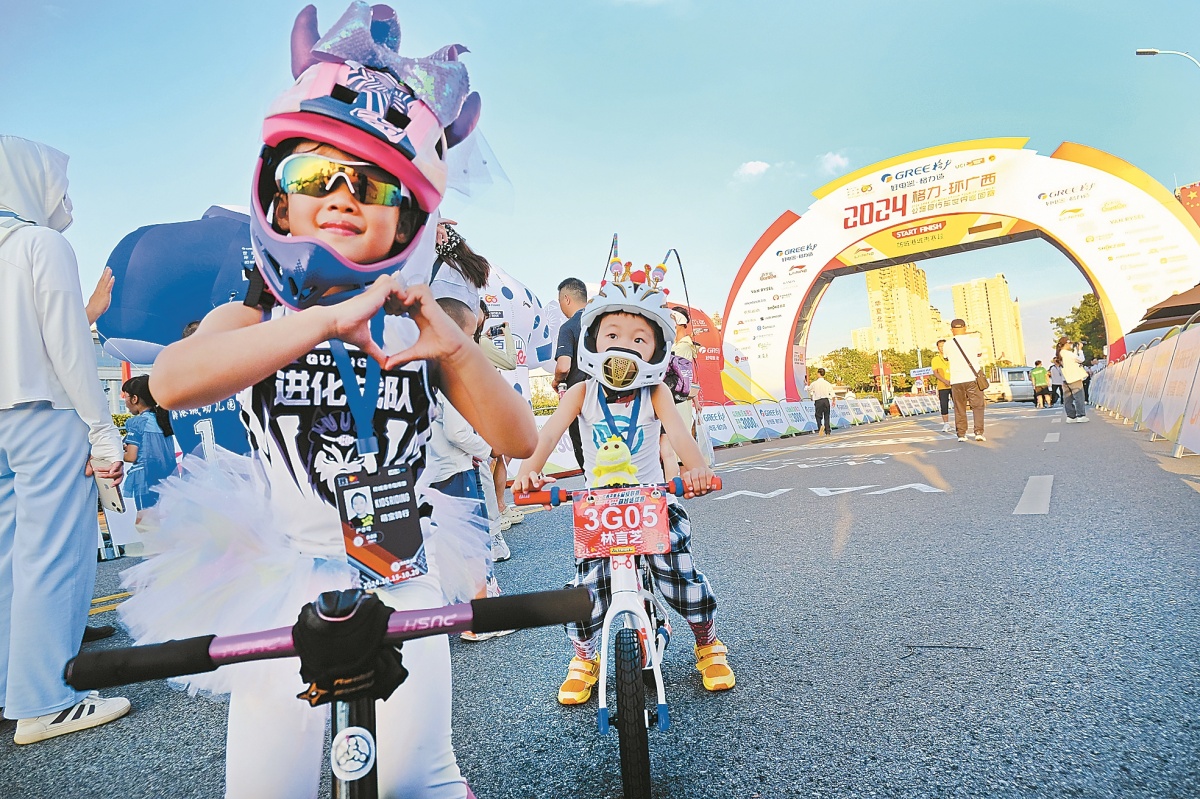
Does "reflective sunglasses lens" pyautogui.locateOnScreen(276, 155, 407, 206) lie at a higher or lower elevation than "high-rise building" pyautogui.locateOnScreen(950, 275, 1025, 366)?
lower

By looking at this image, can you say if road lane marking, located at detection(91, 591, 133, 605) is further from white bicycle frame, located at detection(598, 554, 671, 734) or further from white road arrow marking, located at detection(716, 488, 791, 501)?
white road arrow marking, located at detection(716, 488, 791, 501)

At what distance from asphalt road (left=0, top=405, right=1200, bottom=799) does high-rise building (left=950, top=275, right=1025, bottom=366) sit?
165565mm

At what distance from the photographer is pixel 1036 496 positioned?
5652 millimetres

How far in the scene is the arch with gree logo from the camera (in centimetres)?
1920

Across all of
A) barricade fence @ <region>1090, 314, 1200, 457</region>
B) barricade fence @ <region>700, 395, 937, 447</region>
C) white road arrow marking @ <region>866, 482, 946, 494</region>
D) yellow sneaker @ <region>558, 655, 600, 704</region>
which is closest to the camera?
yellow sneaker @ <region>558, 655, 600, 704</region>

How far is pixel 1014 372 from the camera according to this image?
3391 centimetres

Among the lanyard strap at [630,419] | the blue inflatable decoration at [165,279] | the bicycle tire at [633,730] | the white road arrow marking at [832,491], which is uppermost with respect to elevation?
the blue inflatable decoration at [165,279]

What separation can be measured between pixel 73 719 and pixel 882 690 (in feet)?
10.2

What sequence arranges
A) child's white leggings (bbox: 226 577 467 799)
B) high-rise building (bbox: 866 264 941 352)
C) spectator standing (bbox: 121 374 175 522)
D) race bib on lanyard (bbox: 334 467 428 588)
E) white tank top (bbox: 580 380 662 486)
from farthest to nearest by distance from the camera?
high-rise building (bbox: 866 264 941 352)
spectator standing (bbox: 121 374 175 522)
white tank top (bbox: 580 380 662 486)
race bib on lanyard (bbox: 334 467 428 588)
child's white leggings (bbox: 226 577 467 799)

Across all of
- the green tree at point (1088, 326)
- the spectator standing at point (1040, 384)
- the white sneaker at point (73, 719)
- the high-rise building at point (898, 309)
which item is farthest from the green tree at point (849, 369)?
the white sneaker at point (73, 719)

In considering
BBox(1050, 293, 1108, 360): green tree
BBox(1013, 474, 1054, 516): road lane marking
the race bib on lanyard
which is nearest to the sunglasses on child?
the race bib on lanyard

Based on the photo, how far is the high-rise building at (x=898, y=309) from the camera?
4860 inches

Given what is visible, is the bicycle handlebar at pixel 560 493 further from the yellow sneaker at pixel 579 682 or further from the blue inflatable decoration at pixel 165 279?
the blue inflatable decoration at pixel 165 279

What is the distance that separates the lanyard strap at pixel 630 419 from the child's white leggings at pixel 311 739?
4.64 ft
